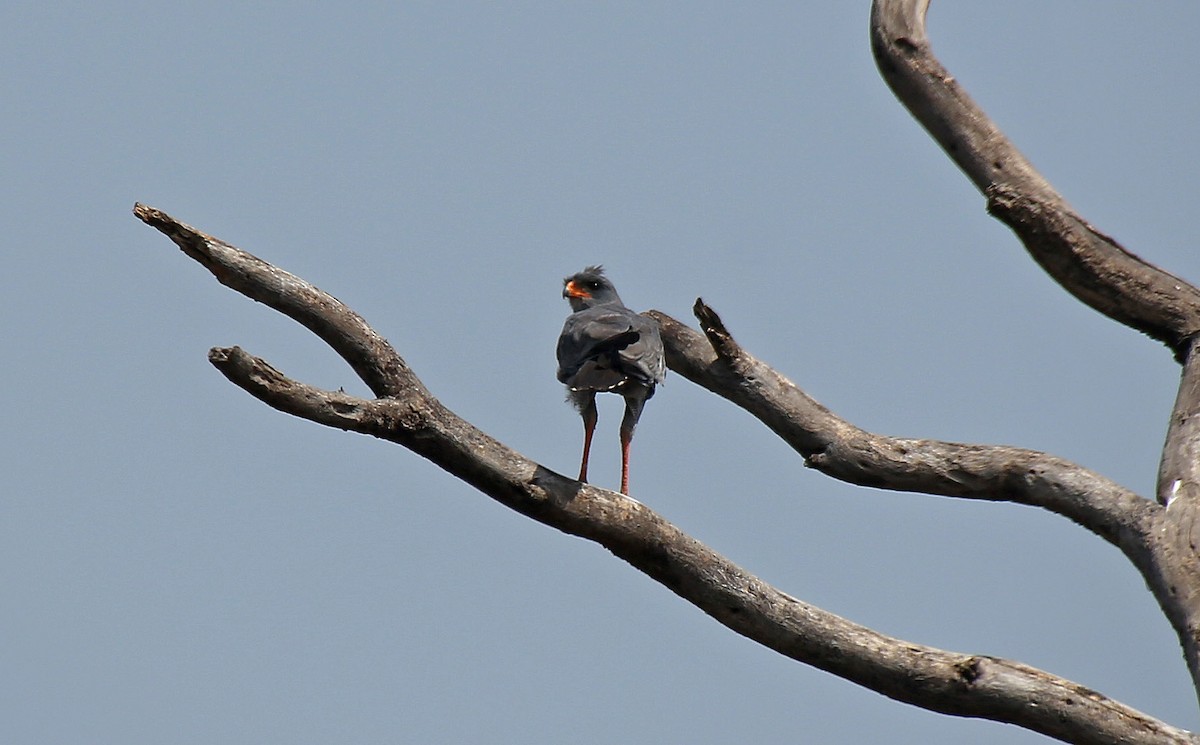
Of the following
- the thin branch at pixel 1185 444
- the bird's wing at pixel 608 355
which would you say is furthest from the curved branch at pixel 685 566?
the bird's wing at pixel 608 355

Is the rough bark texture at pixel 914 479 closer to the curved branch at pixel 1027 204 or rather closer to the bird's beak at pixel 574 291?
the curved branch at pixel 1027 204

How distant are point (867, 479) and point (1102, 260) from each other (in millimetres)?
1559

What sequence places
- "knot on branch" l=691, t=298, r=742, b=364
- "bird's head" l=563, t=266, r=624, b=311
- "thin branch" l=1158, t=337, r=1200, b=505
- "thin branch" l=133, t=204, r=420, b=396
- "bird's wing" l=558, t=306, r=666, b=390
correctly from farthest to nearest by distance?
"bird's head" l=563, t=266, r=624, b=311 → "bird's wing" l=558, t=306, r=666, b=390 → "knot on branch" l=691, t=298, r=742, b=364 → "thin branch" l=1158, t=337, r=1200, b=505 → "thin branch" l=133, t=204, r=420, b=396

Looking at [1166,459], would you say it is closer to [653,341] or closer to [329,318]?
[653,341]

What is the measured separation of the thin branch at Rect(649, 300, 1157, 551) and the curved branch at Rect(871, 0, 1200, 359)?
105 centimetres

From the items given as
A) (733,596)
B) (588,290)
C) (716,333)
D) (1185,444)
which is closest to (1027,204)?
(1185,444)

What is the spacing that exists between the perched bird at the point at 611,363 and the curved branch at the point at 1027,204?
1.86 metres

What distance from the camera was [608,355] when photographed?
696 cm

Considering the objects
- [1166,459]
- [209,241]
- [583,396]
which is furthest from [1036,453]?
[209,241]

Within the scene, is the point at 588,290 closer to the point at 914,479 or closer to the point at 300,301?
the point at 914,479

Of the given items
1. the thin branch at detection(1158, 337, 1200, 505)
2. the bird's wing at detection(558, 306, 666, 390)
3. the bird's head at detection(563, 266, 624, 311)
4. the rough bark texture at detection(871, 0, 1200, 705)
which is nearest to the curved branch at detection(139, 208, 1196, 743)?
the rough bark texture at detection(871, 0, 1200, 705)

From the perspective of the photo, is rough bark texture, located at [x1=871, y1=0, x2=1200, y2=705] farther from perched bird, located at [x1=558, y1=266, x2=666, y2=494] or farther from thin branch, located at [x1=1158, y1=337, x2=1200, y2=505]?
perched bird, located at [x1=558, y1=266, x2=666, y2=494]

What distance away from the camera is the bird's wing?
22.9ft

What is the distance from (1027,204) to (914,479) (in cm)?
146
